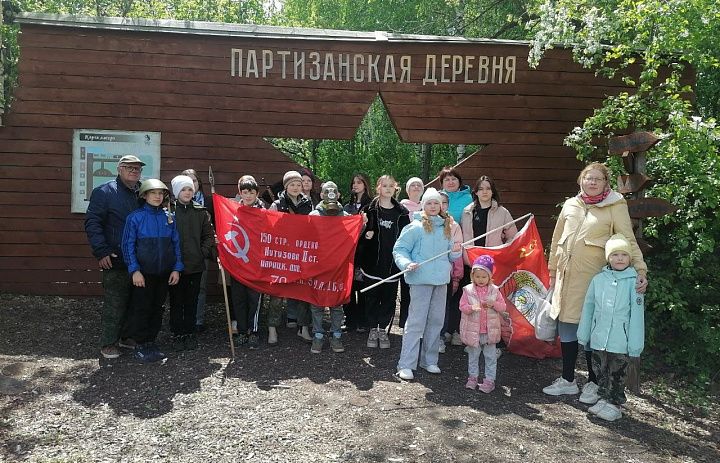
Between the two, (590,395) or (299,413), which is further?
(590,395)

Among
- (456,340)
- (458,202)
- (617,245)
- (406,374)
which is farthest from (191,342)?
(617,245)

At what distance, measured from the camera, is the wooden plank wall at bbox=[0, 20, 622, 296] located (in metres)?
7.92

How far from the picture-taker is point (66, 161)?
313 inches

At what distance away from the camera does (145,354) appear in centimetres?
591

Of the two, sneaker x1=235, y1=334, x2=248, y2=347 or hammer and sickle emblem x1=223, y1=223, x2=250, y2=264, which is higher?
hammer and sickle emblem x1=223, y1=223, x2=250, y2=264

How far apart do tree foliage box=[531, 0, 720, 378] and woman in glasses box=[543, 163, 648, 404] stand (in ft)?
4.99

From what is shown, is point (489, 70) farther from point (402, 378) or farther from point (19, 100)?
point (19, 100)

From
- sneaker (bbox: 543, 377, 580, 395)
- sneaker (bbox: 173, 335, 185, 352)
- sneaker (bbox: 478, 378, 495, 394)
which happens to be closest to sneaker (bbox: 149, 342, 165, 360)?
sneaker (bbox: 173, 335, 185, 352)

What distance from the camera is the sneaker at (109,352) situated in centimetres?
601

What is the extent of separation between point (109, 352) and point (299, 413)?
7.88ft

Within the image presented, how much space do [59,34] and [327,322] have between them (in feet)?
17.1

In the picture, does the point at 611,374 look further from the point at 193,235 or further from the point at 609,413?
the point at 193,235

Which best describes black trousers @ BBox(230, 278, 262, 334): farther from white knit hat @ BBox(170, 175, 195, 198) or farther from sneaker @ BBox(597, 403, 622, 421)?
sneaker @ BBox(597, 403, 622, 421)

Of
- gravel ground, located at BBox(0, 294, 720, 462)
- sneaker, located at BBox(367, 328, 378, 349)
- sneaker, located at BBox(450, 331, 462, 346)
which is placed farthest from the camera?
sneaker, located at BBox(450, 331, 462, 346)
